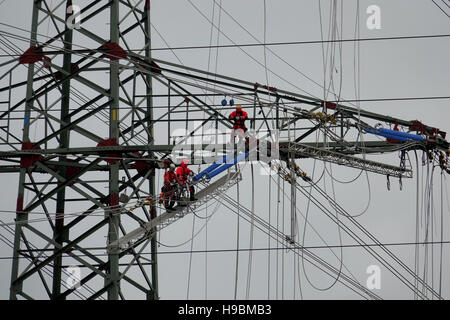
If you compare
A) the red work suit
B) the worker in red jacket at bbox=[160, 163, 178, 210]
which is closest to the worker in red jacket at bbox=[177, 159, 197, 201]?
the red work suit

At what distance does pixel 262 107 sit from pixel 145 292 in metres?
8.16

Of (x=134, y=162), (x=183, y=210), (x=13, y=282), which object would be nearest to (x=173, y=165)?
(x=183, y=210)

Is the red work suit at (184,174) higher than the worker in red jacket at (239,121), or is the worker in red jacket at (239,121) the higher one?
the worker in red jacket at (239,121)

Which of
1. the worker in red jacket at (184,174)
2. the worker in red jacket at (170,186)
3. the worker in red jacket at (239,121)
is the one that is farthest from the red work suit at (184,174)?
the worker in red jacket at (239,121)

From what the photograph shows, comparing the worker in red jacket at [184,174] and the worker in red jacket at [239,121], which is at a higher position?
the worker in red jacket at [239,121]

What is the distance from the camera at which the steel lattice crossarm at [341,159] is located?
96.9 feet

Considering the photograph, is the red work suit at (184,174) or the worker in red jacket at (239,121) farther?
the red work suit at (184,174)

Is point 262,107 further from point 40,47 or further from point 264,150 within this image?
point 40,47

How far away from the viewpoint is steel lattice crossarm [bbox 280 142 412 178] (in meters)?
29.5

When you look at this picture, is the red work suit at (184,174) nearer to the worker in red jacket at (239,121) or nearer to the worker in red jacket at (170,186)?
the worker in red jacket at (170,186)

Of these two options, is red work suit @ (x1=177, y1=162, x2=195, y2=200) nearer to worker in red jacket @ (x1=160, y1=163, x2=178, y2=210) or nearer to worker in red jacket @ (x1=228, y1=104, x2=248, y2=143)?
worker in red jacket @ (x1=160, y1=163, x2=178, y2=210)

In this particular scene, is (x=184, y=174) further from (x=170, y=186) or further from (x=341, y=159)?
(x=341, y=159)
